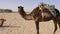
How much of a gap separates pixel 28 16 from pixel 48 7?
3.91 ft

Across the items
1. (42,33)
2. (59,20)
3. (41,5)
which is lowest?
(42,33)

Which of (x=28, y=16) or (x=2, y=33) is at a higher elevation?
(x=28, y=16)

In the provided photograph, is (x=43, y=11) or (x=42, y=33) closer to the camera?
(x=43, y=11)

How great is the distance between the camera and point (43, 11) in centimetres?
1215

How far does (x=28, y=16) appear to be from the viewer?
12469mm

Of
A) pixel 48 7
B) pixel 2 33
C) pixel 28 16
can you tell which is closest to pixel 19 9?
pixel 28 16

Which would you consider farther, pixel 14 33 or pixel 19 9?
pixel 14 33

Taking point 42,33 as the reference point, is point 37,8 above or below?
above

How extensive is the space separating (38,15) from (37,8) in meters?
0.37

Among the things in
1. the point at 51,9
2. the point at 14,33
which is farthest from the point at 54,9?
the point at 14,33

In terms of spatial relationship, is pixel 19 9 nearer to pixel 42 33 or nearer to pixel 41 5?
pixel 41 5

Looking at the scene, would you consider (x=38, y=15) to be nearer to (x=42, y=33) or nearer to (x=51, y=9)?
(x=51, y=9)

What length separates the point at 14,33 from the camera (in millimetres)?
13945

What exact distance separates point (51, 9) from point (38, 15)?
749mm
